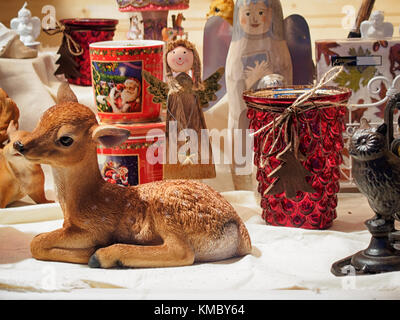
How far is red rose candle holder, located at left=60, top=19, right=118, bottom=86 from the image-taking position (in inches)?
64.6

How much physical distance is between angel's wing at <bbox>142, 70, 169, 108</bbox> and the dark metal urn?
0.40 m

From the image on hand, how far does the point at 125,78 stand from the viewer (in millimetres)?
1201

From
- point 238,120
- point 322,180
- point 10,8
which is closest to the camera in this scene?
point 322,180

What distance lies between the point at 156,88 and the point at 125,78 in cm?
6

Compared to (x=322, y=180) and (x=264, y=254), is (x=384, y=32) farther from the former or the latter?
(x=264, y=254)

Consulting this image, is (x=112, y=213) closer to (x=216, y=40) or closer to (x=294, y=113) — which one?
(x=294, y=113)

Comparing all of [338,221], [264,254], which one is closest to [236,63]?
[338,221]

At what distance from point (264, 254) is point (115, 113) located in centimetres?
40

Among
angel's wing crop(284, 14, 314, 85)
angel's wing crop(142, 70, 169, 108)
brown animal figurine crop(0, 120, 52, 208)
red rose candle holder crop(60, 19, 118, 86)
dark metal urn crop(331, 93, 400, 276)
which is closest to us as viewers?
dark metal urn crop(331, 93, 400, 276)

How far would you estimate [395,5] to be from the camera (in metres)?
1.46

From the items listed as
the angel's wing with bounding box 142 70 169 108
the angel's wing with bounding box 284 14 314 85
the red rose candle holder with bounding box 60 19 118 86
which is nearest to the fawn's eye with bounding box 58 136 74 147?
the angel's wing with bounding box 142 70 169 108

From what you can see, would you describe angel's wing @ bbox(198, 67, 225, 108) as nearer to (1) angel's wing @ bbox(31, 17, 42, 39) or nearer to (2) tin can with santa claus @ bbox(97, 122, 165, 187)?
(2) tin can with santa claus @ bbox(97, 122, 165, 187)

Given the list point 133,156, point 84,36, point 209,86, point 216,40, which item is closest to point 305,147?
point 209,86

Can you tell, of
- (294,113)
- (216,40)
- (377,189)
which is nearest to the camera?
(377,189)
